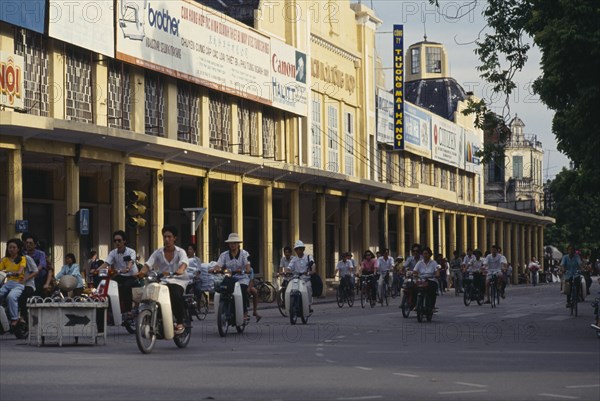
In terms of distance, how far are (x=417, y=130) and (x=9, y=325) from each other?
48.5 metres

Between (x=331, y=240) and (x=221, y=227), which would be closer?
(x=221, y=227)

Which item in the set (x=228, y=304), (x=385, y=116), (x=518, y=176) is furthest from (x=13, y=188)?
(x=518, y=176)

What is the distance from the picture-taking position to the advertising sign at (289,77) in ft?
156

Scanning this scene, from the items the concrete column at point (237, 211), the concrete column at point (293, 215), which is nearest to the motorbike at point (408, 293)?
the concrete column at point (237, 211)

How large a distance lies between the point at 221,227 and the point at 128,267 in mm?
26078

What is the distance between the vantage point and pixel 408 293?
93.1 ft

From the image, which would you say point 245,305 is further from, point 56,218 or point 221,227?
point 221,227

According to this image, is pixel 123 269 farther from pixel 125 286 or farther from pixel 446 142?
pixel 446 142

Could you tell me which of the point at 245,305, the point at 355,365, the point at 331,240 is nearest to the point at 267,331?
the point at 245,305

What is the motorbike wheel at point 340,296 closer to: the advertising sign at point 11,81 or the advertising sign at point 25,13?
the advertising sign at point 11,81

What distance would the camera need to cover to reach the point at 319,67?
5397 cm

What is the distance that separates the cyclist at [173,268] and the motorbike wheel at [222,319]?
3.03 metres

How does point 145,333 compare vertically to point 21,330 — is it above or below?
above

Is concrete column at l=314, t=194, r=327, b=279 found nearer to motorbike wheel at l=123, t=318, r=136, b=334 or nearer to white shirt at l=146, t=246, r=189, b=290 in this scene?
motorbike wheel at l=123, t=318, r=136, b=334
